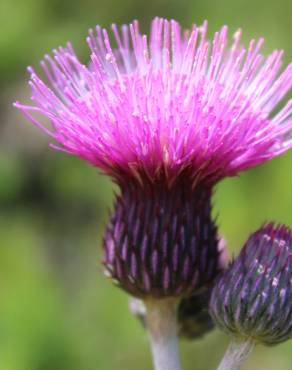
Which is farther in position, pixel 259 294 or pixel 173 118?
pixel 173 118

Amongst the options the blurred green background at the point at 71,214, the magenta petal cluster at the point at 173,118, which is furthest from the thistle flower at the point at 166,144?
the blurred green background at the point at 71,214

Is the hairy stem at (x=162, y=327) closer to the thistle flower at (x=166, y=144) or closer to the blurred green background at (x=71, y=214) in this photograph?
the thistle flower at (x=166, y=144)

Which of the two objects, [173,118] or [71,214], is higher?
[71,214]

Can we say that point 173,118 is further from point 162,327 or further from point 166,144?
point 162,327

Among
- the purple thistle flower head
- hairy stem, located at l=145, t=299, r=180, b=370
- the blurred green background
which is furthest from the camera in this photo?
the blurred green background

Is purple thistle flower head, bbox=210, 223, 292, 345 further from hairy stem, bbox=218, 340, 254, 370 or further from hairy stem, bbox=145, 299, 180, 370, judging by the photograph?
hairy stem, bbox=145, 299, 180, 370

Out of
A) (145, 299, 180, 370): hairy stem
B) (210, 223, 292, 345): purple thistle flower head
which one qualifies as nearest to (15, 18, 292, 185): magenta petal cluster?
(210, 223, 292, 345): purple thistle flower head

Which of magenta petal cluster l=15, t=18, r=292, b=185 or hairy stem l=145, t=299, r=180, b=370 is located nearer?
magenta petal cluster l=15, t=18, r=292, b=185

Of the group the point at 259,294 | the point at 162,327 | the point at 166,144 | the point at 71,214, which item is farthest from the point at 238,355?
the point at 71,214
